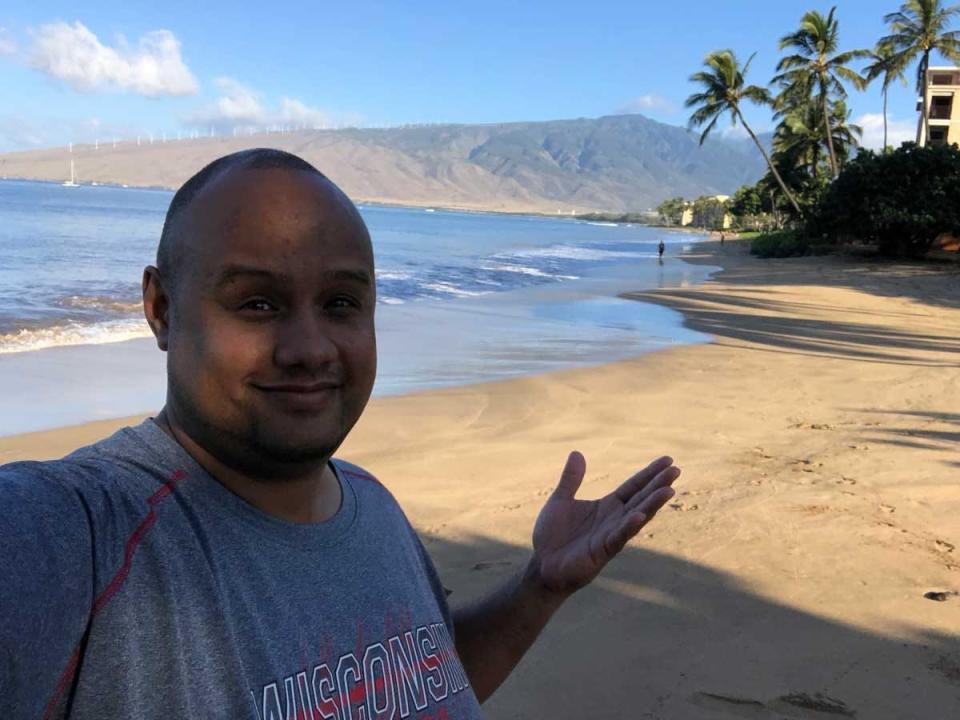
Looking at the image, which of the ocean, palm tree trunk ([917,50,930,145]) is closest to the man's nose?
the ocean

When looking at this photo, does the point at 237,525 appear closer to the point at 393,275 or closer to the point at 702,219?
the point at 393,275

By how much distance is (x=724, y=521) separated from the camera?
4.64m

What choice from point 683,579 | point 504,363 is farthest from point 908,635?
point 504,363

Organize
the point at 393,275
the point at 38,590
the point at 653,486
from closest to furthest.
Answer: the point at 38,590 < the point at 653,486 < the point at 393,275

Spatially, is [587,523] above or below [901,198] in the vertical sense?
below

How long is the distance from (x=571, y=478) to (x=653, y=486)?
194mm

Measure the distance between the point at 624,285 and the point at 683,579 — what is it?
2224 centimetres

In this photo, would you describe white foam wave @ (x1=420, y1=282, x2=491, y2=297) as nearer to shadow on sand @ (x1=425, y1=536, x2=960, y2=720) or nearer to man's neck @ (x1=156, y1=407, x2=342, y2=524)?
shadow on sand @ (x1=425, y1=536, x2=960, y2=720)

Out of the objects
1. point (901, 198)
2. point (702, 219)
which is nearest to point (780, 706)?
point (901, 198)

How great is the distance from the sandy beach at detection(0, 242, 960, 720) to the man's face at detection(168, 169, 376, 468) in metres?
2.21

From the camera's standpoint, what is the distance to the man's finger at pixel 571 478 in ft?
5.78

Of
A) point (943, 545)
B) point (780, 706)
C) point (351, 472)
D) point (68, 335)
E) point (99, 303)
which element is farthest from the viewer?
point (99, 303)

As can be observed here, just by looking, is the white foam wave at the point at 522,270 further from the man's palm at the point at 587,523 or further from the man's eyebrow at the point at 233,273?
the man's eyebrow at the point at 233,273

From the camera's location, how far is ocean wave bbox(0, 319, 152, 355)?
36.1 feet
